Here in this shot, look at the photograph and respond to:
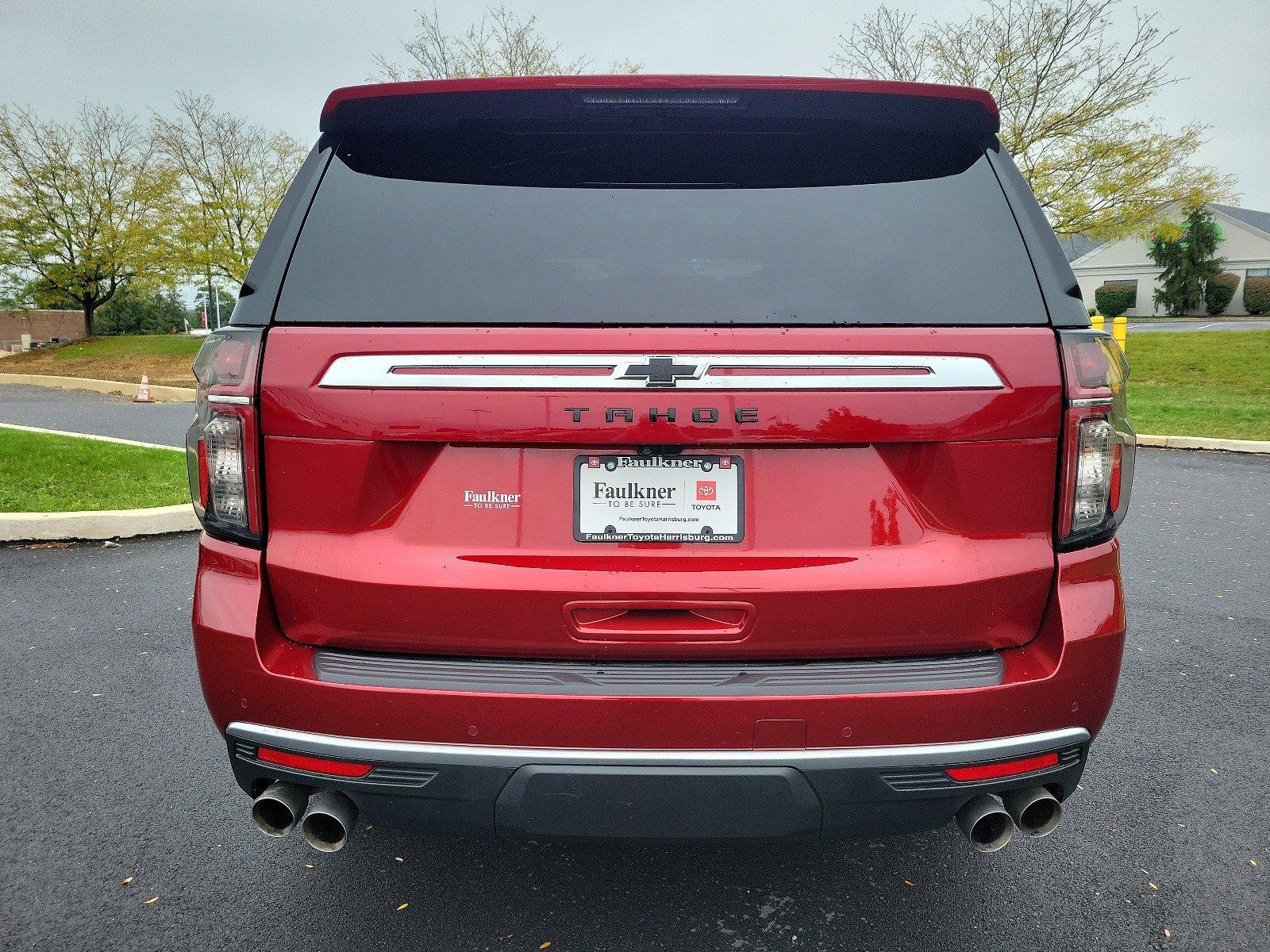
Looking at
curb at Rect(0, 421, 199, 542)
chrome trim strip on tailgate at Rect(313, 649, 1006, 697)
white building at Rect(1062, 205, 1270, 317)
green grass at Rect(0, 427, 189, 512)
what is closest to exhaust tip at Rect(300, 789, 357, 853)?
chrome trim strip on tailgate at Rect(313, 649, 1006, 697)

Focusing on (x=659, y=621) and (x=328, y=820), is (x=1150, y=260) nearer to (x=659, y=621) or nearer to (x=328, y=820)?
(x=659, y=621)

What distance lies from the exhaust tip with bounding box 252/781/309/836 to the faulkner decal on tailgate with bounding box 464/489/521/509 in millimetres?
748

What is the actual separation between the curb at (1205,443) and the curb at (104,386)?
731 inches

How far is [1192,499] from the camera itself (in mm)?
8453

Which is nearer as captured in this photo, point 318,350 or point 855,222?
point 318,350

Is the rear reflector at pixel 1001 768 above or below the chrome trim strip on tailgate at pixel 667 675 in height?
below

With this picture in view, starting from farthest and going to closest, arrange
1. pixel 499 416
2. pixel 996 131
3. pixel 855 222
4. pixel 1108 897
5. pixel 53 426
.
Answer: pixel 53 426
pixel 1108 897
pixel 996 131
pixel 855 222
pixel 499 416

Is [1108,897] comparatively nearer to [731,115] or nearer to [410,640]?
[410,640]

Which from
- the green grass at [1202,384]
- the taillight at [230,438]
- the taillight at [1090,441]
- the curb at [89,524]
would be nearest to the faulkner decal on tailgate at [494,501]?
the taillight at [230,438]

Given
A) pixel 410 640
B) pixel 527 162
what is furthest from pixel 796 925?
pixel 527 162

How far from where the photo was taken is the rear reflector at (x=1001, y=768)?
1.86 m

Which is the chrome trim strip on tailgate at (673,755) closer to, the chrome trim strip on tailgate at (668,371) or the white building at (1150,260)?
the chrome trim strip on tailgate at (668,371)

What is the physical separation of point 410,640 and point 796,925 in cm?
127

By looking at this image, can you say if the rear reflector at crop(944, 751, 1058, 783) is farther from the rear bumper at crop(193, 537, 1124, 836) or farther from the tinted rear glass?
the tinted rear glass
